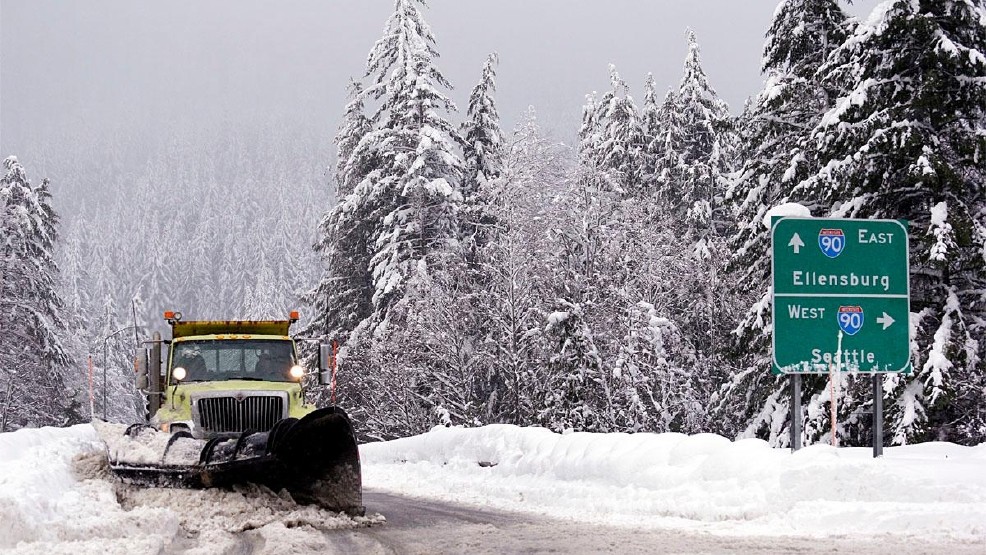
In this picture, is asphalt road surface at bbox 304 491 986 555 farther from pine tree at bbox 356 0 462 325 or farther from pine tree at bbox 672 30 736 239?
pine tree at bbox 672 30 736 239

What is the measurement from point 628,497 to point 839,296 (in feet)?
12.1

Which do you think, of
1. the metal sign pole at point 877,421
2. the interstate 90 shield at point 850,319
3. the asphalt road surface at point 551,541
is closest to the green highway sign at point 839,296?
the interstate 90 shield at point 850,319

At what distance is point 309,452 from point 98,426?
336 centimetres

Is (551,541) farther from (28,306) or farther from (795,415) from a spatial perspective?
(28,306)

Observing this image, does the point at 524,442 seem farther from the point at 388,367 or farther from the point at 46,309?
the point at 46,309

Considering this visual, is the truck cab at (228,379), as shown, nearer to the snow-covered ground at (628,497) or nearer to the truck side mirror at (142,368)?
the truck side mirror at (142,368)

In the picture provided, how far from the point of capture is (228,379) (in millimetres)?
13922

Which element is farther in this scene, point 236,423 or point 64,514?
point 236,423

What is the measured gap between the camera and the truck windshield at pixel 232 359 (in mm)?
14008

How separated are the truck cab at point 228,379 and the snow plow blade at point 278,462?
0.83 metres

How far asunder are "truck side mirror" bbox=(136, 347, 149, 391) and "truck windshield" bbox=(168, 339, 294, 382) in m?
0.39

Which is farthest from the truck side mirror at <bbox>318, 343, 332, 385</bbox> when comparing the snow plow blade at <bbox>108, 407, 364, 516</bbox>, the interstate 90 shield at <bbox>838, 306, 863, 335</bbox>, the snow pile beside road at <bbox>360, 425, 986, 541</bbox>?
the interstate 90 shield at <bbox>838, 306, 863, 335</bbox>

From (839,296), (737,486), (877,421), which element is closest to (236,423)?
(737,486)

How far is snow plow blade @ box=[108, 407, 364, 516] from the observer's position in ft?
36.2
